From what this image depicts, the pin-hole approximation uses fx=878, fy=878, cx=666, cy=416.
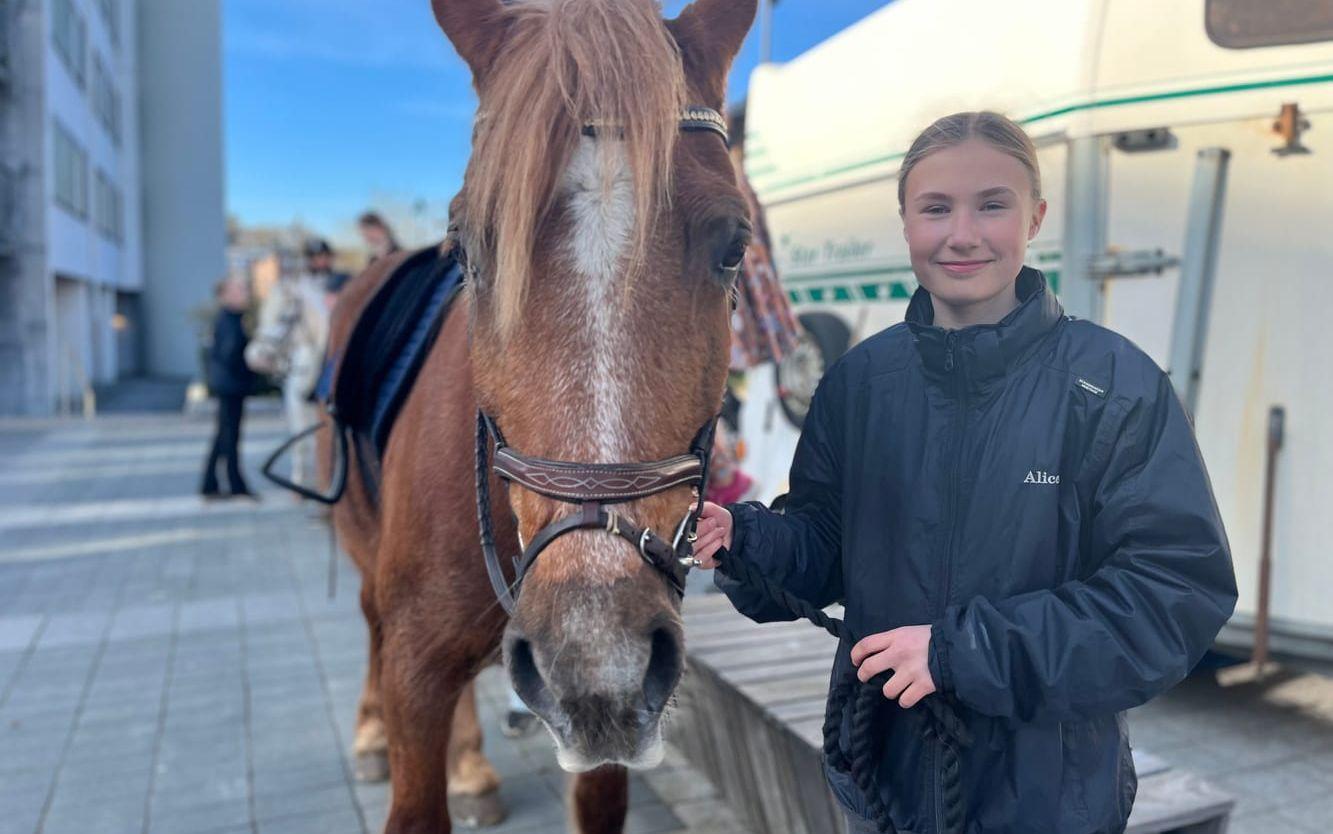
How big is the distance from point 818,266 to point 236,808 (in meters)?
4.20

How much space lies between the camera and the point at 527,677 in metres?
1.29

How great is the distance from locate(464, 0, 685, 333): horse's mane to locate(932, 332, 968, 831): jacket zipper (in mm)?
521

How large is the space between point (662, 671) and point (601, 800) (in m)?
1.38

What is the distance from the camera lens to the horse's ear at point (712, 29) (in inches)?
68.8

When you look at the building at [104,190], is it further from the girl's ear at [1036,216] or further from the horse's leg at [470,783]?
the girl's ear at [1036,216]

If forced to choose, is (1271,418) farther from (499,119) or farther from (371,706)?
(371,706)

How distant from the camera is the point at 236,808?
319cm

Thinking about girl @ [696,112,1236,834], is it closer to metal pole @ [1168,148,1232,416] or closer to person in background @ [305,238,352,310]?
metal pole @ [1168,148,1232,416]

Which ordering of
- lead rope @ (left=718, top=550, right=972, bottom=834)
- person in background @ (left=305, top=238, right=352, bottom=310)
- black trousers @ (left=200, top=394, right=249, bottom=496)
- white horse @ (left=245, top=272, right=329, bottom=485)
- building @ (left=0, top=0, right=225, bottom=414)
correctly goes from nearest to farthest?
lead rope @ (left=718, top=550, right=972, bottom=834)
white horse @ (left=245, top=272, right=329, bottom=485)
person in background @ (left=305, top=238, right=352, bottom=310)
black trousers @ (left=200, top=394, right=249, bottom=496)
building @ (left=0, top=0, right=225, bottom=414)

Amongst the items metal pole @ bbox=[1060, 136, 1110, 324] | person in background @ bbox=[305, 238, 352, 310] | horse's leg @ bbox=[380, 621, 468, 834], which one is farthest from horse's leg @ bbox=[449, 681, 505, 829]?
person in background @ bbox=[305, 238, 352, 310]

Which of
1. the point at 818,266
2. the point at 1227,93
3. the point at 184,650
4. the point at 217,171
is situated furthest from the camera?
the point at 217,171

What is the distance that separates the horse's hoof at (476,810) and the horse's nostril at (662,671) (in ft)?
7.05

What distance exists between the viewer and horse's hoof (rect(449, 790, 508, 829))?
310cm

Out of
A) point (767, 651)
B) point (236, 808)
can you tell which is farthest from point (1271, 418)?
point (236, 808)
